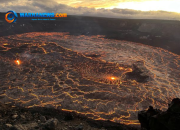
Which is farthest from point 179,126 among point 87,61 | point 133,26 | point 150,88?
point 133,26

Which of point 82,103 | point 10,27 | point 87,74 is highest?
point 10,27

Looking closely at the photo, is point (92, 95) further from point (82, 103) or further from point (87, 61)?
point (87, 61)

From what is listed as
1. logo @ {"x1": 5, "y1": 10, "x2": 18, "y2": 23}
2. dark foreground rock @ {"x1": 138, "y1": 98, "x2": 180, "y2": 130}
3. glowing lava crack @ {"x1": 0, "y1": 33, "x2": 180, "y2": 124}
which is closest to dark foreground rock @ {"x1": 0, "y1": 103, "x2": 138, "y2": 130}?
glowing lava crack @ {"x1": 0, "y1": 33, "x2": 180, "y2": 124}

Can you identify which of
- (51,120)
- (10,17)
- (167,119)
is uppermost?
(10,17)

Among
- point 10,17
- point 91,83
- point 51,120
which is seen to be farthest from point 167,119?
point 10,17

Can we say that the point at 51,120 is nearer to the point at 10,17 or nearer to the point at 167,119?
the point at 167,119
